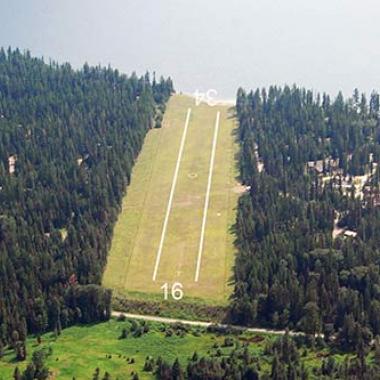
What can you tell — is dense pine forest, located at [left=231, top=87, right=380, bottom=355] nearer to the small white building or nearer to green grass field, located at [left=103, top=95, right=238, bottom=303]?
green grass field, located at [left=103, top=95, right=238, bottom=303]

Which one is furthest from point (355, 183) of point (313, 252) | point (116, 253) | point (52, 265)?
point (52, 265)

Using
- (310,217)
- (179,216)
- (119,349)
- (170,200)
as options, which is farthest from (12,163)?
(119,349)

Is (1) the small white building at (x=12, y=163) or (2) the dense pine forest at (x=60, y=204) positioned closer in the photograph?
(2) the dense pine forest at (x=60, y=204)

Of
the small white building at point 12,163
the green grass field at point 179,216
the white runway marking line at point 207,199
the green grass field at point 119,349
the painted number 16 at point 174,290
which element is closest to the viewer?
the green grass field at point 119,349

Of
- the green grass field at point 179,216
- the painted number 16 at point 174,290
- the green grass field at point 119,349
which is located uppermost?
the green grass field at point 179,216

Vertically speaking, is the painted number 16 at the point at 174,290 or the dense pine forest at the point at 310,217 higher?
the dense pine forest at the point at 310,217

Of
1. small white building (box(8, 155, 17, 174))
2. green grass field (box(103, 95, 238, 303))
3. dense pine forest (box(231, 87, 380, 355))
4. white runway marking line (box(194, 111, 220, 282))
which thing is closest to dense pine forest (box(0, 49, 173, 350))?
small white building (box(8, 155, 17, 174))

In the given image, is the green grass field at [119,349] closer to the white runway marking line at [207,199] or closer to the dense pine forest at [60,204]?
the dense pine forest at [60,204]

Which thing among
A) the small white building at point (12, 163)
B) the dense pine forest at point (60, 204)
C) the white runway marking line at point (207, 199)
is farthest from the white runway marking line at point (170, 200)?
the small white building at point (12, 163)

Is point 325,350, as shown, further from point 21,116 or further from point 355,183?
point 21,116
